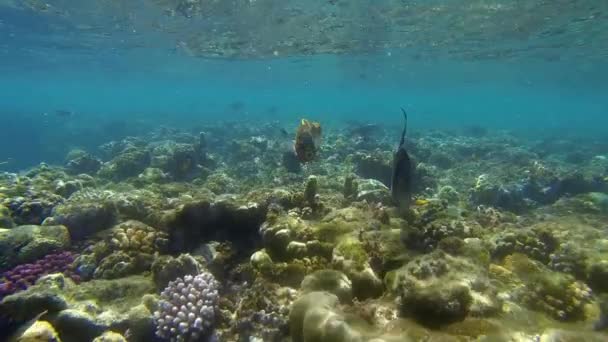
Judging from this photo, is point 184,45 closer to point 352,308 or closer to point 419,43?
point 419,43

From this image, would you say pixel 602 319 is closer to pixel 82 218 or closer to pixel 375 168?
pixel 82 218

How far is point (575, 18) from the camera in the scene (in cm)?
2348

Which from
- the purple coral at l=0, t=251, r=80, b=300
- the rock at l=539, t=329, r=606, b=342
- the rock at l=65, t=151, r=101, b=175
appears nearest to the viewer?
the rock at l=539, t=329, r=606, b=342

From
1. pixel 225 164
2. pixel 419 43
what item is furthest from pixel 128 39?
→ pixel 419 43

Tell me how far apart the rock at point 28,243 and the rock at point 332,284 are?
6.10 m

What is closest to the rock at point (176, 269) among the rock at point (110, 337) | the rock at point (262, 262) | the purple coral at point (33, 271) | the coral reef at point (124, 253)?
the coral reef at point (124, 253)

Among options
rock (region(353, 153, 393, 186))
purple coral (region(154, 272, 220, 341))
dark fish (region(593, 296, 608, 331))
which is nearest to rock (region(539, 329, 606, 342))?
dark fish (region(593, 296, 608, 331))

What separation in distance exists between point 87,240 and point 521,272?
862 centimetres

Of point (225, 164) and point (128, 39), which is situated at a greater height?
point (128, 39)

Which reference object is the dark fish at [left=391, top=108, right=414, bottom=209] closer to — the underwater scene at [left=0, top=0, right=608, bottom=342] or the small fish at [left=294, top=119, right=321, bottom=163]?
the underwater scene at [left=0, top=0, right=608, bottom=342]

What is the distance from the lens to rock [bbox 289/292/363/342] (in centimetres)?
343

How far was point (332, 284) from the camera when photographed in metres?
4.43

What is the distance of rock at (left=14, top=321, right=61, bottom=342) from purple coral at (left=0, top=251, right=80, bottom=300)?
8.41ft

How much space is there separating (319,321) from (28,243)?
22.7 feet
